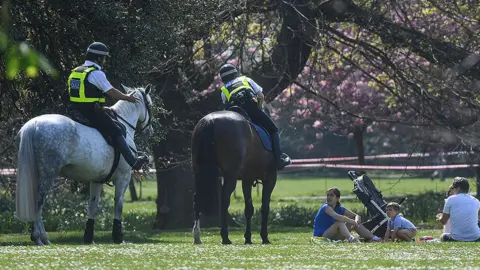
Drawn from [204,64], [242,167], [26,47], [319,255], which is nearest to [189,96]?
[204,64]

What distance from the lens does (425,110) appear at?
24.0 m

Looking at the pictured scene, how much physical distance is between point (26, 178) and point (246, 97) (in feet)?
11.2

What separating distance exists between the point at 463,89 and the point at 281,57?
13.5ft

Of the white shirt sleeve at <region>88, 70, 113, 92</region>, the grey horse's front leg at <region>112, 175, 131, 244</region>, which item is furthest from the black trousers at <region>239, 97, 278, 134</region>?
the white shirt sleeve at <region>88, 70, 113, 92</region>

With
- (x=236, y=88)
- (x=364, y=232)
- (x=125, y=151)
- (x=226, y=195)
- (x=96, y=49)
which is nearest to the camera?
(x=96, y=49)

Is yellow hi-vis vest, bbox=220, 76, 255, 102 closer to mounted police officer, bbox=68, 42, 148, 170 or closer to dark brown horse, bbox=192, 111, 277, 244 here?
dark brown horse, bbox=192, 111, 277, 244

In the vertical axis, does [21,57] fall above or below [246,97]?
below

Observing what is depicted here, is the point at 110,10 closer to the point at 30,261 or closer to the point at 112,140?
the point at 112,140

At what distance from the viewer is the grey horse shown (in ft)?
46.3

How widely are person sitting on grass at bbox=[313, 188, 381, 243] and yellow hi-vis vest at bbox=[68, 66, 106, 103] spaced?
4.39 metres

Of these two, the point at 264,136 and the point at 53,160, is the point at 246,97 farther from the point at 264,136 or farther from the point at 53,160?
the point at 53,160

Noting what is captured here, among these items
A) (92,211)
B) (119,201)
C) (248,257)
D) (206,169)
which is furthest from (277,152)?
(248,257)

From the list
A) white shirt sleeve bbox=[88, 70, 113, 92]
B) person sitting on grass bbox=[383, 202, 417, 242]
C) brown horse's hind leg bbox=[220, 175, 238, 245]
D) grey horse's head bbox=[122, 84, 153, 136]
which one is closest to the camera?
white shirt sleeve bbox=[88, 70, 113, 92]

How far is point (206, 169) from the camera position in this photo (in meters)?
14.8
